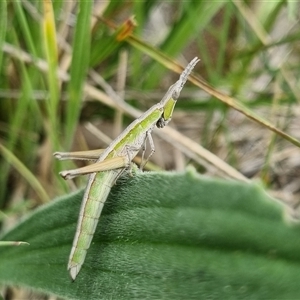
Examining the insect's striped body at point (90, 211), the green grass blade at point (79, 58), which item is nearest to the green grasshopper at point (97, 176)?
the insect's striped body at point (90, 211)

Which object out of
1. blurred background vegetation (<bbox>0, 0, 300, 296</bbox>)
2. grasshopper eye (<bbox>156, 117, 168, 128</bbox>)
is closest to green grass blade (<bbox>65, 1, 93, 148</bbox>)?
blurred background vegetation (<bbox>0, 0, 300, 296</bbox>)

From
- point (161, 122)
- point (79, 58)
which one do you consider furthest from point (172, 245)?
point (79, 58)

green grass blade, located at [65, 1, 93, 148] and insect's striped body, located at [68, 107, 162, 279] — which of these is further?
green grass blade, located at [65, 1, 93, 148]

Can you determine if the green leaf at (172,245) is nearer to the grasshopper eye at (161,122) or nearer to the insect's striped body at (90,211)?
the insect's striped body at (90,211)

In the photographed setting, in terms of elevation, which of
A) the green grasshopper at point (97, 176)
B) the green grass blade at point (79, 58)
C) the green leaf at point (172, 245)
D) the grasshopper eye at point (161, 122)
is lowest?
the green leaf at point (172, 245)

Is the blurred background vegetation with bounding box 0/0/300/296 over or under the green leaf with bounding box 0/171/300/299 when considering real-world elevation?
over

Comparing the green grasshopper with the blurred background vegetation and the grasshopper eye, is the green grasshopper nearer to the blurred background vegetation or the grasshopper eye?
the grasshopper eye
